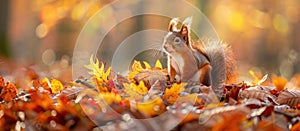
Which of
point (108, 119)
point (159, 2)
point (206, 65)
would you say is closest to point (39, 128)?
point (108, 119)

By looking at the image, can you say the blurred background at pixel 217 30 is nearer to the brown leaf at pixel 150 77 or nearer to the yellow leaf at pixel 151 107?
the brown leaf at pixel 150 77

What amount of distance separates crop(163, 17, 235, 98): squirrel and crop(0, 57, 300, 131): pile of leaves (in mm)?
30

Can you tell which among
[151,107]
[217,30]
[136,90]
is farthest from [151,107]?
[217,30]

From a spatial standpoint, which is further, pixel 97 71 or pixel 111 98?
pixel 97 71

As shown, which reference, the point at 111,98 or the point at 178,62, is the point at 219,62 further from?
the point at 111,98

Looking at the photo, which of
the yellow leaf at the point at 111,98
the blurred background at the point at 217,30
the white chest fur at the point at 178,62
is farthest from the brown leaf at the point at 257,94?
the blurred background at the point at 217,30

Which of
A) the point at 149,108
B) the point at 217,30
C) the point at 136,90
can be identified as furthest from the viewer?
the point at 217,30

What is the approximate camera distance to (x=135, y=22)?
3502 millimetres

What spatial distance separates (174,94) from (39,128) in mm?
218

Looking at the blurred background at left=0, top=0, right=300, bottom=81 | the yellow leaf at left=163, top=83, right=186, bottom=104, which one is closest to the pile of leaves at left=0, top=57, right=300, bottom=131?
the yellow leaf at left=163, top=83, right=186, bottom=104

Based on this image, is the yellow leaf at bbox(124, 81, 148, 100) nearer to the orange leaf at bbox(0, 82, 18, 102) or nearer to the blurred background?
the orange leaf at bbox(0, 82, 18, 102)

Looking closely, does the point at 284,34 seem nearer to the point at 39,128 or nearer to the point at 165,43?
the point at 165,43

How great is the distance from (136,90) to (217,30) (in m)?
2.64

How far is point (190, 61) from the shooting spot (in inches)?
40.3
